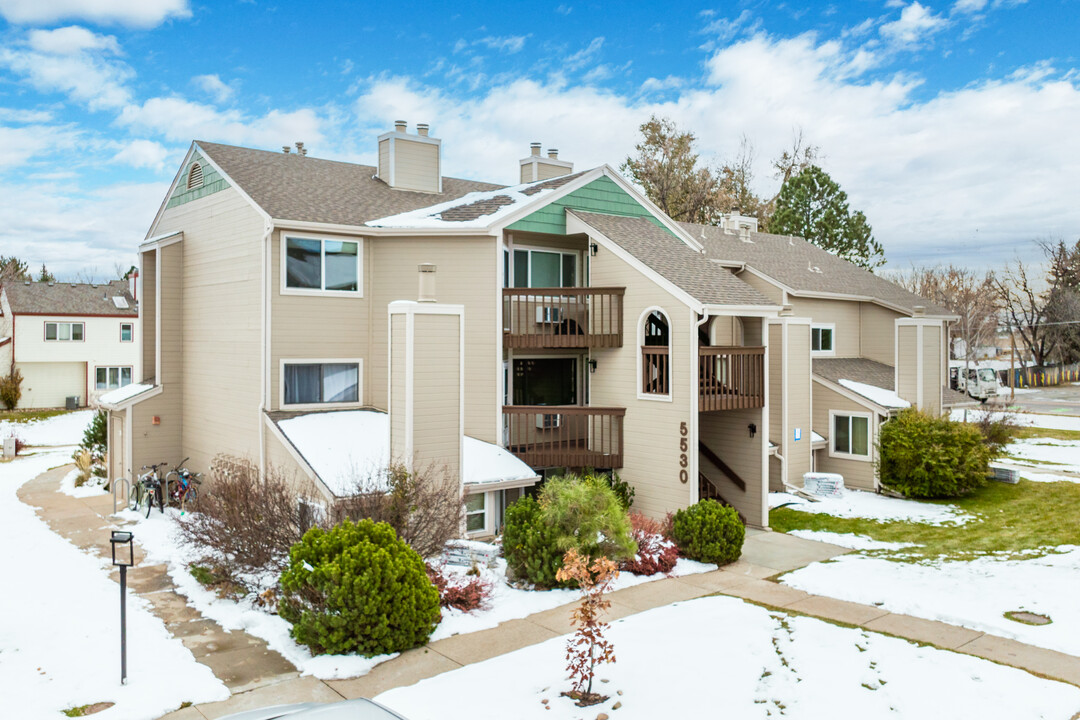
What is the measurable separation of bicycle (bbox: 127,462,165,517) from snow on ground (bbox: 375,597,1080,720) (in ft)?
36.5

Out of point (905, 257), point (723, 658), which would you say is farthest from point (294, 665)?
point (905, 257)

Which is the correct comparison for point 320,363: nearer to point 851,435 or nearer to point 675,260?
point 675,260

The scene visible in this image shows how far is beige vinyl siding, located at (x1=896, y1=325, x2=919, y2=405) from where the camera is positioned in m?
21.1

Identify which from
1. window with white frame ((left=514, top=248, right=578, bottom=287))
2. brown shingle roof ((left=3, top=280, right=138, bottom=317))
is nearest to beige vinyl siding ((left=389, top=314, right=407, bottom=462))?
window with white frame ((left=514, top=248, right=578, bottom=287))

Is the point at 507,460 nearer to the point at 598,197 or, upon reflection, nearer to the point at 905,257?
the point at 598,197

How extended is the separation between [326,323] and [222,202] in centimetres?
390

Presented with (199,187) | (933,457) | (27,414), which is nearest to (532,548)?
(199,187)

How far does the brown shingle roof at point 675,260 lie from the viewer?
51.0ft

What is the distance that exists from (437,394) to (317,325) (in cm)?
408

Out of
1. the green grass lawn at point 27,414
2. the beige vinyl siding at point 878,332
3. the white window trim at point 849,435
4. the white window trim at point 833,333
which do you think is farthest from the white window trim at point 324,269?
the green grass lawn at point 27,414

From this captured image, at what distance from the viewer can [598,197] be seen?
58.1 feet

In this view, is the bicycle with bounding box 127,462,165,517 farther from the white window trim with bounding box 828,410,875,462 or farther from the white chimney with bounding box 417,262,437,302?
the white window trim with bounding box 828,410,875,462

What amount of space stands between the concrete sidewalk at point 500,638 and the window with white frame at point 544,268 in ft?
25.7

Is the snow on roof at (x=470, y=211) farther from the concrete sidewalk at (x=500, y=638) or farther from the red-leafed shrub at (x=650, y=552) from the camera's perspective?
the concrete sidewalk at (x=500, y=638)
